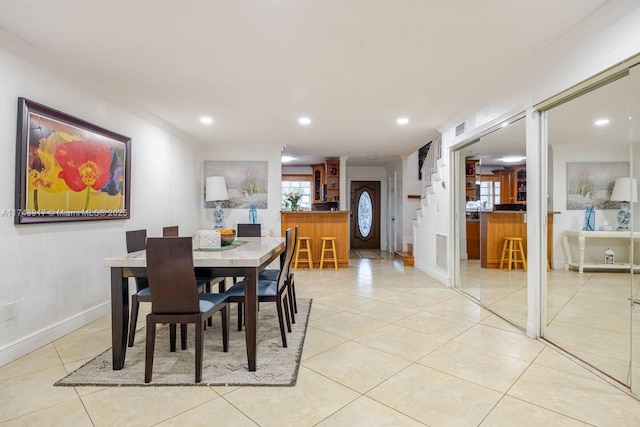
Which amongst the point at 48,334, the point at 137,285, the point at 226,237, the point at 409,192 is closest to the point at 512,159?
the point at 226,237

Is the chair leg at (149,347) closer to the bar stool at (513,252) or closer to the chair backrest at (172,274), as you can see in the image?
the chair backrest at (172,274)

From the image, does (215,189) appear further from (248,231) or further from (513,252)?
(513,252)

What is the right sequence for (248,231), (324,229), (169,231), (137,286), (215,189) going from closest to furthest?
(137,286) → (169,231) → (248,231) → (215,189) → (324,229)

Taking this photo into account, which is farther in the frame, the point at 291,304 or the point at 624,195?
the point at 291,304

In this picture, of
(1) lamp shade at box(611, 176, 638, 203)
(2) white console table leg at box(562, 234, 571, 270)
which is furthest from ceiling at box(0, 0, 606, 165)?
(2) white console table leg at box(562, 234, 571, 270)

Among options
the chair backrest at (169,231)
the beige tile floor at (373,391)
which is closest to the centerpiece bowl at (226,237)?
the chair backrest at (169,231)

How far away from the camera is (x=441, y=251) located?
16.1 feet

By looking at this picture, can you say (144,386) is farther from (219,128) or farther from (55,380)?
(219,128)

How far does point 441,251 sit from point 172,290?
395cm

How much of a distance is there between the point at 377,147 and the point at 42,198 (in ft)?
17.1

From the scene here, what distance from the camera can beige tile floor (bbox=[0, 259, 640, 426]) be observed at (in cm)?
166

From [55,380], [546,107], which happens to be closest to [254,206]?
[55,380]

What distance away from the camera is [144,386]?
6.44ft

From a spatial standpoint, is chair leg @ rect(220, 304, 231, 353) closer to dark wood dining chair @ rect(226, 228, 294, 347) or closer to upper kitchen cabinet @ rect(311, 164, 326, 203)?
dark wood dining chair @ rect(226, 228, 294, 347)
